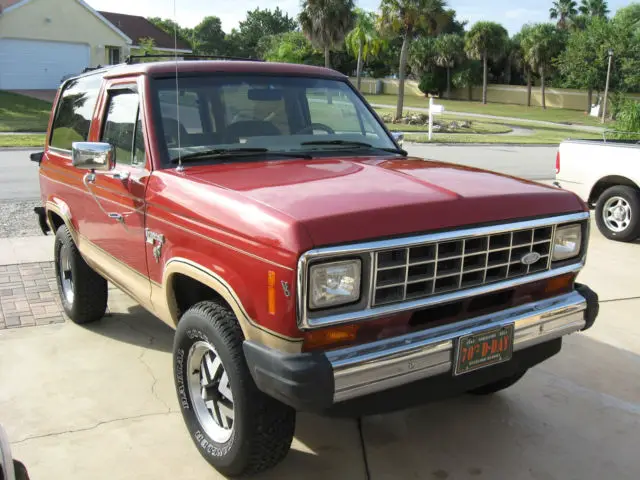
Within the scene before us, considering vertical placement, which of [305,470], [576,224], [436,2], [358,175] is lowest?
[305,470]

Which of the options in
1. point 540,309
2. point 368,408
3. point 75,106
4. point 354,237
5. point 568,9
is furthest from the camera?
point 568,9

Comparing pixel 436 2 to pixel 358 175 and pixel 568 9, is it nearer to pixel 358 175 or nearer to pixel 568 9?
pixel 358 175

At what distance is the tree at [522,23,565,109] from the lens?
56719mm

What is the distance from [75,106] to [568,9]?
3356 inches

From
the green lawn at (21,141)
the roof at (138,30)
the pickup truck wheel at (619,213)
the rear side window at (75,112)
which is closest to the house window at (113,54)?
the roof at (138,30)

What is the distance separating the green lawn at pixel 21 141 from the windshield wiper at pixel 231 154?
16189 millimetres

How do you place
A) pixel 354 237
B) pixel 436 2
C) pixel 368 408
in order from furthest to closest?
1. pixel 436 2
2. pixel 368 408
3. pixel 354 237

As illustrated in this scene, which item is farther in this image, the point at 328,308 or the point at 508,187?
the point at 508,187

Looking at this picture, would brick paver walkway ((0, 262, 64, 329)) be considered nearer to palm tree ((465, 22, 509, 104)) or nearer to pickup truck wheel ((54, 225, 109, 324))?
pickup truck wheel ((54, 225, 109, 324))

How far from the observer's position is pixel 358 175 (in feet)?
11.1

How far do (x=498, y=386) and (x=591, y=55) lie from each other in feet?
167

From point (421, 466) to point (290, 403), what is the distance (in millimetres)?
1100

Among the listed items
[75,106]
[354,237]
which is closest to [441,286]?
[354,237]

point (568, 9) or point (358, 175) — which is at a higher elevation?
point (568, 9)
